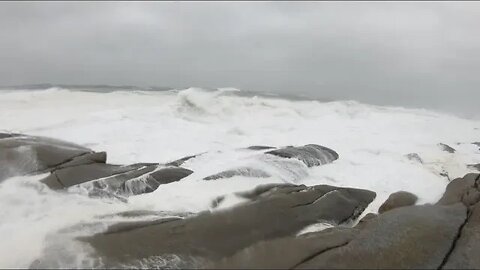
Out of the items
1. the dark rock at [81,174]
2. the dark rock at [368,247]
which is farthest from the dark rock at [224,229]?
the dark rock at [81,174]

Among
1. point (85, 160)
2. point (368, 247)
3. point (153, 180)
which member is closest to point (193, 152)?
point (85, 160)

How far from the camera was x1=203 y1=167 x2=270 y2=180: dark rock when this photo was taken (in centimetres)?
916

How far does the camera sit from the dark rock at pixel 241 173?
360 inches

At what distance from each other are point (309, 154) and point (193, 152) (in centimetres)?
366

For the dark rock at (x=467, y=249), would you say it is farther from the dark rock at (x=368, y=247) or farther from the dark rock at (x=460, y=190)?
the dark rock at (x=460, y=190)

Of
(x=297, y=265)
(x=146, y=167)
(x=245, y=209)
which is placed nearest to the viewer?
(x=297, y=265)

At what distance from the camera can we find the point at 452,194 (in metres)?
7.79

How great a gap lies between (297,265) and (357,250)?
77 cm

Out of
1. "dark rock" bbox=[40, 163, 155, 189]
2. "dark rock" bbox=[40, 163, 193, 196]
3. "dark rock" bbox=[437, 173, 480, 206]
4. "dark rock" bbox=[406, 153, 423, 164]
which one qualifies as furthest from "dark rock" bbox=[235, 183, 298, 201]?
"dark rock" bbox=[406, 153, 423, 164]

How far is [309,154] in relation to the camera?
12133mm

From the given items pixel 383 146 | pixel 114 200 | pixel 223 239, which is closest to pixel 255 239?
pixel 223 239

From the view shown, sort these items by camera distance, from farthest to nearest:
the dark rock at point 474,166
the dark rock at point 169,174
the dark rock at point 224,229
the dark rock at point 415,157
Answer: the dark rock at point 415,157, the dark rock at point 474,166, the dark rock at point 169,174, the dark rock at point 224,229

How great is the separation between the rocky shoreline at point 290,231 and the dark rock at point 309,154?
2.94 meters

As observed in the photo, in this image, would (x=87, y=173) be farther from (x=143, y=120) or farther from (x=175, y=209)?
(x=143, y=120)
